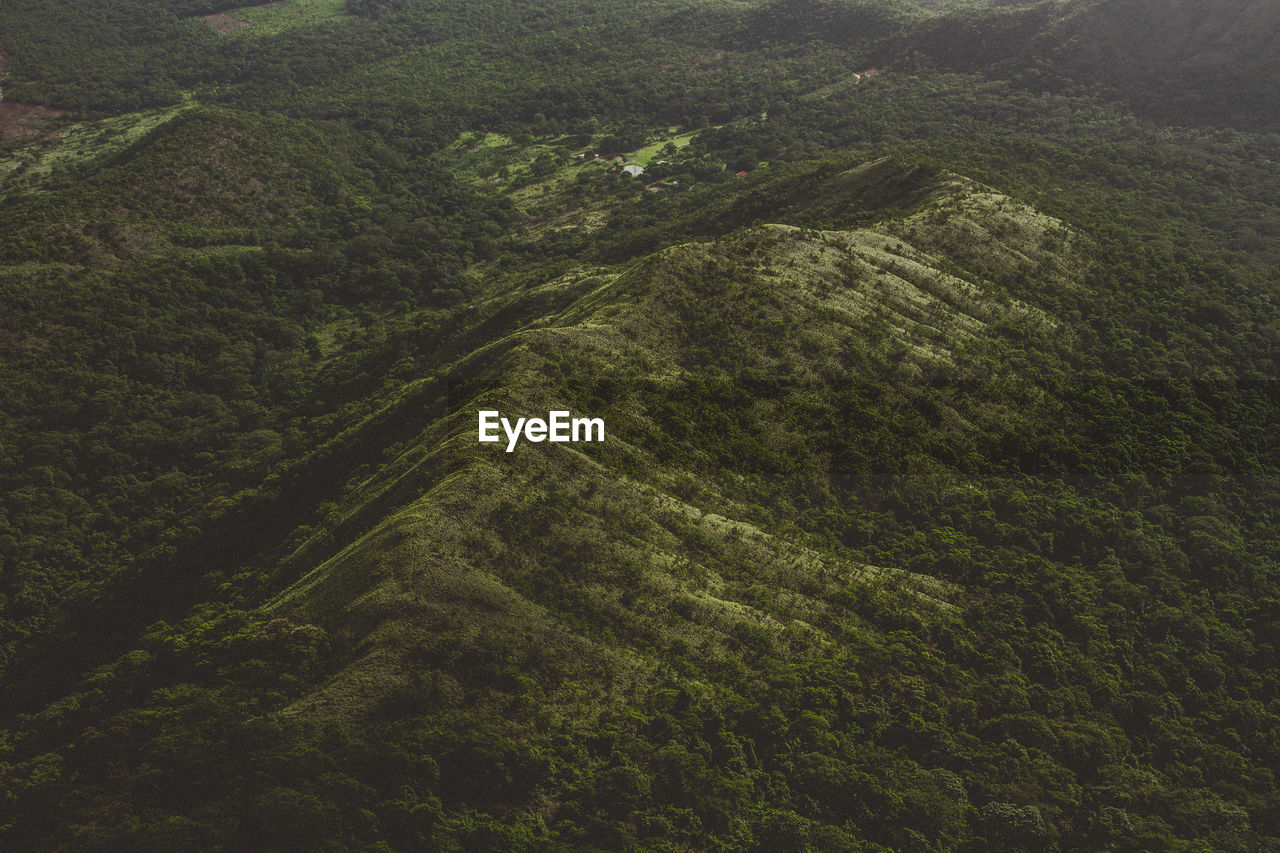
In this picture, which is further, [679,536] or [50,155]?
[50,155]

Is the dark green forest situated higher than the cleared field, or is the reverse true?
the cleared field

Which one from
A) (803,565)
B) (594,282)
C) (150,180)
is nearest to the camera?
(803,565)

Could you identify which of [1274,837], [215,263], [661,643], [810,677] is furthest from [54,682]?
[1274,837]

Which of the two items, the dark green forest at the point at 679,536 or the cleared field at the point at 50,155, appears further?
the cleared field at the point at 50,155

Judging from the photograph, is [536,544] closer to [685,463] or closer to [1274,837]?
[685,463]

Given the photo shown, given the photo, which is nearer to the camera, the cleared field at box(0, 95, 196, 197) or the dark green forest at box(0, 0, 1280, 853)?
the dark green forest at box(0, 0, 1280, 853)

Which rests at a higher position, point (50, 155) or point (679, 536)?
point (50, 155)

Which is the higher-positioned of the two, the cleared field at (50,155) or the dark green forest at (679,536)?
the cleared field at (50,155)

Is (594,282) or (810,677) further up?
(594,282)
